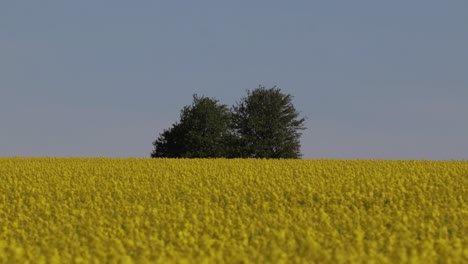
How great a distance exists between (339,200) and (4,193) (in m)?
10.6

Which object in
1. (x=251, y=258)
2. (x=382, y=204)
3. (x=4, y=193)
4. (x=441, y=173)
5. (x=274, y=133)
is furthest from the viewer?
(x=274, y=133)

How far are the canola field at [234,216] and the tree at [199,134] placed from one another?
4131 centimetres

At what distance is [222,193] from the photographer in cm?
2416

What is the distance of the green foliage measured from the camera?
7619 cm

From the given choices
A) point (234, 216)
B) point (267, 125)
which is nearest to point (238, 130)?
point (267, 125)

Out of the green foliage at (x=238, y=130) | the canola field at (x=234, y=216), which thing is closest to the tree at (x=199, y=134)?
the green foliage at (x=238, y=130)

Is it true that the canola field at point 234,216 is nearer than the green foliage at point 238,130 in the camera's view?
Yes

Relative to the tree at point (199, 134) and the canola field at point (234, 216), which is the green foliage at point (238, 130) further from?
the canola field at point (234, 216)

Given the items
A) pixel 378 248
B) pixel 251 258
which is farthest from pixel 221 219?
pixel 251 258

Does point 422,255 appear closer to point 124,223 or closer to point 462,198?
point 124,223

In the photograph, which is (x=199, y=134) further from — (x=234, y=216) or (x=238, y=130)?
(x=234, y=216)

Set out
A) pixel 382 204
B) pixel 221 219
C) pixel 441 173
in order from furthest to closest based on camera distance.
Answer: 1. pixel 441 173
2. pixel 382 204
3. pixel 221 219

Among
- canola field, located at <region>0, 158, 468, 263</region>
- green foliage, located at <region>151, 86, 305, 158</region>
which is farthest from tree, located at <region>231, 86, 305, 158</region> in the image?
canola field, located at <region>0, 158, 468, 263</region>

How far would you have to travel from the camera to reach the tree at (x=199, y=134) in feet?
250
